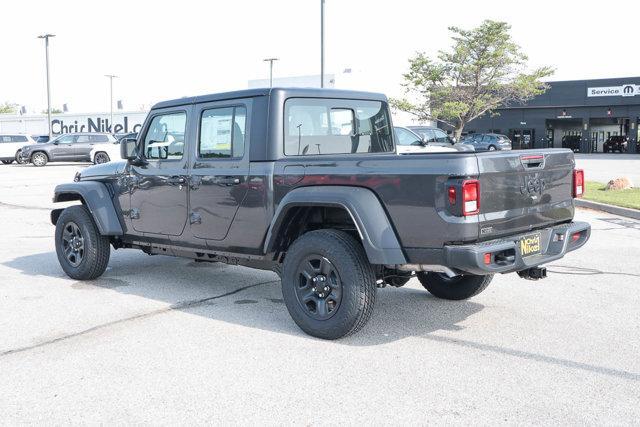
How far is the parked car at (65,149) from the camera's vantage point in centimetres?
3228

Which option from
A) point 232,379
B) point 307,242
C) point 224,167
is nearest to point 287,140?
point 224,167

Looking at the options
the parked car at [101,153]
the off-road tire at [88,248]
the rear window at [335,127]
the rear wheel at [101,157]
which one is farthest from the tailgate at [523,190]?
the rear wheel at [101,157]

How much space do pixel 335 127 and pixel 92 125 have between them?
58412 mm

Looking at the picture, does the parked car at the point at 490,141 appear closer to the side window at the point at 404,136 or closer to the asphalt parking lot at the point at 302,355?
the side window at the point at 404,136

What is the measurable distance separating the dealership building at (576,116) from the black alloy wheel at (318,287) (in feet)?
157

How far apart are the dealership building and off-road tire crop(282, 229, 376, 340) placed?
47.8 meters

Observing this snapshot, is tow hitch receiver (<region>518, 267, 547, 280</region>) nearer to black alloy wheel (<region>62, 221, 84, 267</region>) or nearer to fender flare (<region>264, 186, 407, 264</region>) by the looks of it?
fender flare (<region>264, 186, 407, 264</region>)

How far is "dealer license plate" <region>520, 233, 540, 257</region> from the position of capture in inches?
182

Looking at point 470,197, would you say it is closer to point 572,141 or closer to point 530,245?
point 530,245

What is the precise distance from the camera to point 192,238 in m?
5.90

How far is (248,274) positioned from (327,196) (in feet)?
9.27

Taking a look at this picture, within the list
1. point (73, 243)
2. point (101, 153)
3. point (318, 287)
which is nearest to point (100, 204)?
point (73, 243)

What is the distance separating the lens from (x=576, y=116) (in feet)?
171

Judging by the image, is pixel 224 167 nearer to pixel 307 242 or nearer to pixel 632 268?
pixel 307 242
